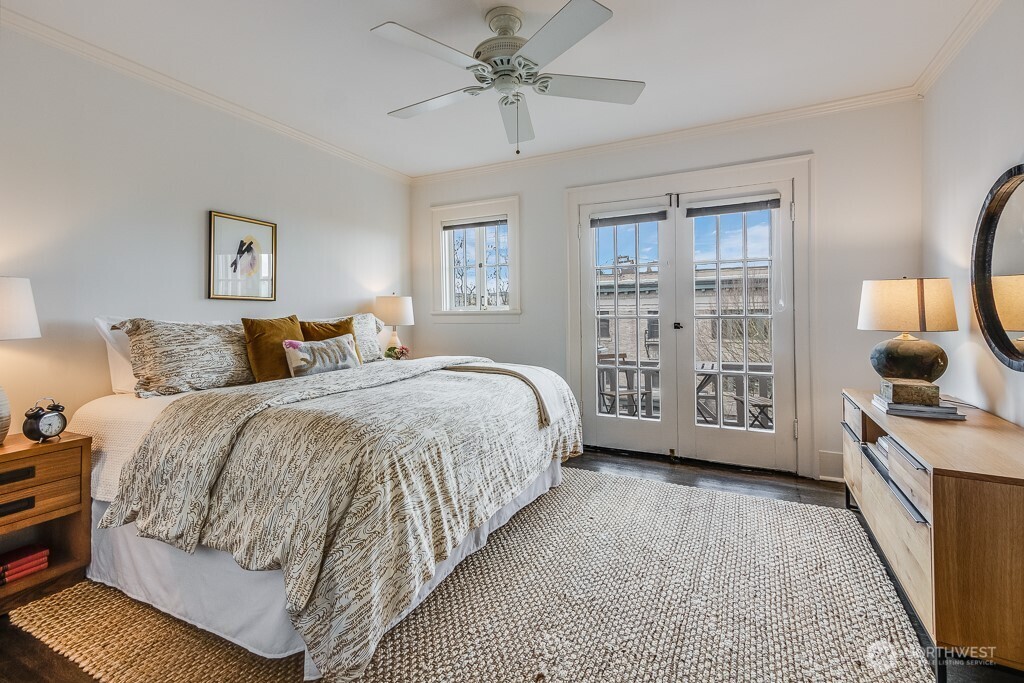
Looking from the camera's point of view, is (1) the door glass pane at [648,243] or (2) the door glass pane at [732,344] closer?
(2) the door glass pane at [732,344]

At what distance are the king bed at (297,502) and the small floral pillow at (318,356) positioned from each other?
1.68 ft

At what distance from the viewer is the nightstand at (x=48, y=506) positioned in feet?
5.61

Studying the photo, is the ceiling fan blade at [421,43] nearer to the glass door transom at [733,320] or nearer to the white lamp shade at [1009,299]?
the glass door transom at [733,320]

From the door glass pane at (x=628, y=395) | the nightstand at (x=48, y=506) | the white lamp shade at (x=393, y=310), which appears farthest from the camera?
the white lamp shade at (x=393, y=310)

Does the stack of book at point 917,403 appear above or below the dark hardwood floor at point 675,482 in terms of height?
above

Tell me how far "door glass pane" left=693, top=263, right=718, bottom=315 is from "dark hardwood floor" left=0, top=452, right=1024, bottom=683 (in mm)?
1183

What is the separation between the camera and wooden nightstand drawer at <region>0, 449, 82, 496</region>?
1.69m

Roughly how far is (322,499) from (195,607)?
2.70ft

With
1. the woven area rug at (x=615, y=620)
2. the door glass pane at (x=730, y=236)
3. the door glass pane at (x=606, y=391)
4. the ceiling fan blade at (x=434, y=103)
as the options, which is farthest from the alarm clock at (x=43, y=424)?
the door glass pane at (x=730, y=236)

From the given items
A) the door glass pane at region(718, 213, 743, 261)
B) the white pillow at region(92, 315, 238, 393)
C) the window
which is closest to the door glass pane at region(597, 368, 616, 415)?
the window

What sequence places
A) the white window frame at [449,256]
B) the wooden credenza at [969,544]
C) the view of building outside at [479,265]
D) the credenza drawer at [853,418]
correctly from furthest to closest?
the view of building outside at [479,265] → the white window frame at [449,256] → the credenza drawer at [853,418] → the wooden credenza at [969,544]

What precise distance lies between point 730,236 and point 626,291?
85 centimetres

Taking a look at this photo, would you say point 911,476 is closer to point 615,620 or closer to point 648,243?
point 615,620

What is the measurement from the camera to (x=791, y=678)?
4.50ft
